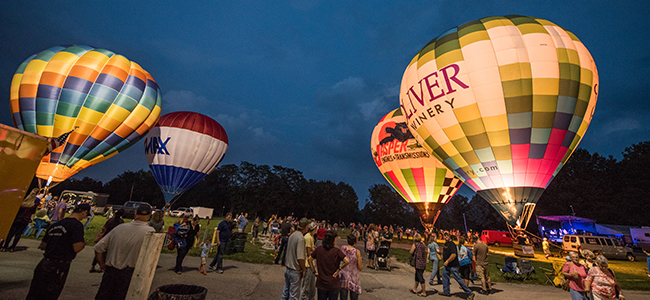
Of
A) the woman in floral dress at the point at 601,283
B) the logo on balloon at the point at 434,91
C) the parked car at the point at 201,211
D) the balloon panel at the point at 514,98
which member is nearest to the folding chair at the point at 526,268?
the balloon panel at the point at 514,98

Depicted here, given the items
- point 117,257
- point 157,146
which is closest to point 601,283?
point 117,257

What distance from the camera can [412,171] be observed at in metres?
18.9

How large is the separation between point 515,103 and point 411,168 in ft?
28.4

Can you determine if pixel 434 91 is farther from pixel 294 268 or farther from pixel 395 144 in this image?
pixel 294 268

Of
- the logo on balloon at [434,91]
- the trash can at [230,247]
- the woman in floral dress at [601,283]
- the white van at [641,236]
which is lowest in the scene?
the trash can at [230,247]

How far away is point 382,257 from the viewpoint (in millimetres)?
11836

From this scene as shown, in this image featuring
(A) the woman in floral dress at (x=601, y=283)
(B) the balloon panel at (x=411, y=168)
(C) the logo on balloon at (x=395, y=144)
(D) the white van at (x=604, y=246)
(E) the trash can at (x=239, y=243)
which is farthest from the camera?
(D) the white van at (x=604, y=246)

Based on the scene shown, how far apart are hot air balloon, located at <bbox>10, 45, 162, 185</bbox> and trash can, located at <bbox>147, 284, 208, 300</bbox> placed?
51.7ft

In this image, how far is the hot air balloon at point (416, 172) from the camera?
18.5 meters

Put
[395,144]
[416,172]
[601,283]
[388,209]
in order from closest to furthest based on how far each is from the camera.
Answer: [601,283], [416,172], [395,144], [388,209]

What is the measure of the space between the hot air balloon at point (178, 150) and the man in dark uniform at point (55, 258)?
57.7ft

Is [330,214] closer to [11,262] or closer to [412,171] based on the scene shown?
[412,171]

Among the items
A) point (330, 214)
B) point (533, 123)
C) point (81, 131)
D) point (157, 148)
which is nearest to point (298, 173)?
point (330, 214)

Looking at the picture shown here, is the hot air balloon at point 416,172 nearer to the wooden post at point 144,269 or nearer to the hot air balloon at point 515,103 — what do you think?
the hot air balloon at point 515,103
